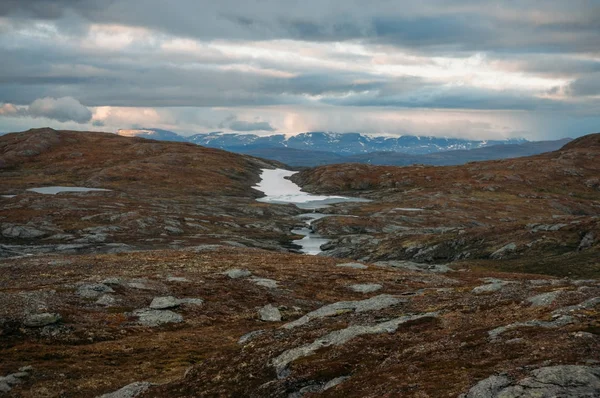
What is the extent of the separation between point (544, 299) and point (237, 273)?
4030cm

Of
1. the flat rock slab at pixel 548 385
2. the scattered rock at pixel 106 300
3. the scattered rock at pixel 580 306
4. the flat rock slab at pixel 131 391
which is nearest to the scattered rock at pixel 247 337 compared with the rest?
the flat rock slab at pixel 131 391

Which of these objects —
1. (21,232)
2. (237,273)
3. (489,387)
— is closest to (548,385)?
(489,387)

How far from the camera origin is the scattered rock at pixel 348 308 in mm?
42125

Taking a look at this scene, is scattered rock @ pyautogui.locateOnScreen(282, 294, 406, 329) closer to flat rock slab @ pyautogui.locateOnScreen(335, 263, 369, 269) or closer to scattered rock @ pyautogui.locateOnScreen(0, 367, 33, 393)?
scattered rock @ pyautogui.locateOnScreen(0, 367, 33, 393)

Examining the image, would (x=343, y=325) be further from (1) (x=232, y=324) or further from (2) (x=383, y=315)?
(1) (x=232, y=324)

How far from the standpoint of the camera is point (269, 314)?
168 ft

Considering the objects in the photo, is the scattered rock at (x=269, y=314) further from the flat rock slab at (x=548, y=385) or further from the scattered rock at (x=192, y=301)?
the flat rock slab at (x=548, y=385)

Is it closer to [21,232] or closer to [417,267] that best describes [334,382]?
[417,267]

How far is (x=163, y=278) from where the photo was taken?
62.8 metres

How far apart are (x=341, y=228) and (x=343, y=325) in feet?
406

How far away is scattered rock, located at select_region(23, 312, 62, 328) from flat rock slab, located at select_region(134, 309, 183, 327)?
7.44m

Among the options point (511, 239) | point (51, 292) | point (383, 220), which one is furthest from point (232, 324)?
point (383, 220)

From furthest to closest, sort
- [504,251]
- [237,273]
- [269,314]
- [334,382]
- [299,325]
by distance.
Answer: [504,251] < [237,273] < [269,314] < [299,325] < [334,382]

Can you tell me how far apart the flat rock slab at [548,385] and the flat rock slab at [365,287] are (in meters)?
41.5
